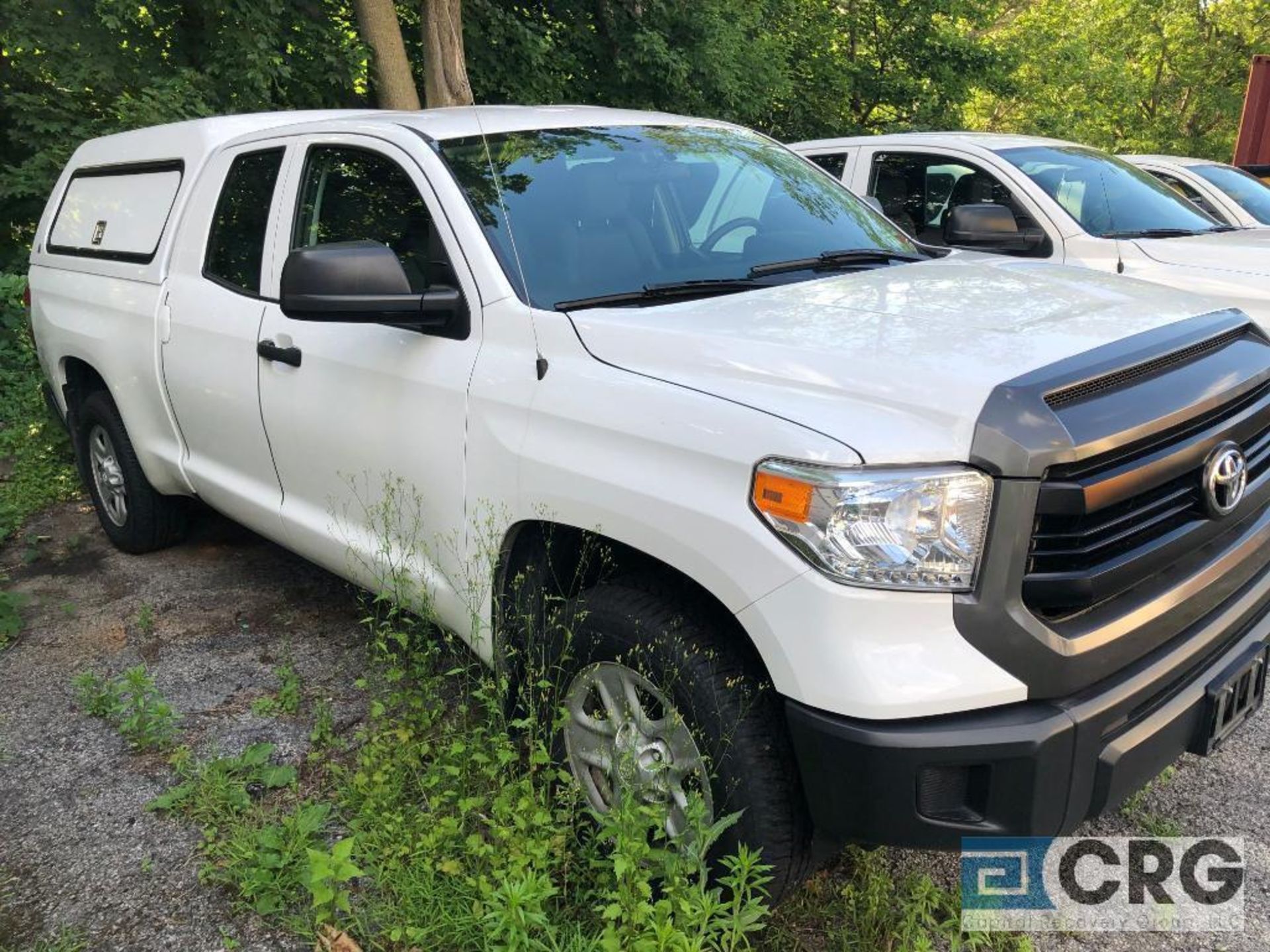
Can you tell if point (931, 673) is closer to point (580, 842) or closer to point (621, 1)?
point (580, 842)

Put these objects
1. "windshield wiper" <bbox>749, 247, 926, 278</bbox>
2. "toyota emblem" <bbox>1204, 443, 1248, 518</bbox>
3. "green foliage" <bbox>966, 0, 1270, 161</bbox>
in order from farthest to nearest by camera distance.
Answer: "green foliage" <bbox>966, 0, 1270, 161</bbox>, "windshield wiper" <bbox>749, 247, 926, 278</bbox>, "toyota emblem" <bbox>1204, 443, 1248, 518</bbox>

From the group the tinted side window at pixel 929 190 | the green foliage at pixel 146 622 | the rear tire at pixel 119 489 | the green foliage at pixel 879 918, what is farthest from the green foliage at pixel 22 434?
the tinted side window at pixel 929 190

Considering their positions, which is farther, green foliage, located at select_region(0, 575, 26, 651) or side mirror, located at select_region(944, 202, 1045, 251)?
side mirror, located at select_region(944, 202, 1045, 251)

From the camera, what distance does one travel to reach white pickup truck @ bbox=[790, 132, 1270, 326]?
532cm

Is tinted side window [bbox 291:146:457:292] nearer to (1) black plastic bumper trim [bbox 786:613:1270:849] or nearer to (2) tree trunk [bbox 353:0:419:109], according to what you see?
(1) black plastic bumper trim [bbox 786:613:1270:849]

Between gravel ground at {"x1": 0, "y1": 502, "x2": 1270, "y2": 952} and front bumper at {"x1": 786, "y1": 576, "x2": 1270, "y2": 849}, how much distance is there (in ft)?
2.22

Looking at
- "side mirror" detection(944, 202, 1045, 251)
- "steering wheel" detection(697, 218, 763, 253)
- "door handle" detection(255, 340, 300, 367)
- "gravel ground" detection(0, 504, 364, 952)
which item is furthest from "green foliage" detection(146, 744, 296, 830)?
"side mirror" detection(944, 202, 1045, 251)

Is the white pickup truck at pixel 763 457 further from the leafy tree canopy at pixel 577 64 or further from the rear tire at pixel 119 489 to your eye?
the leafy tree canopy at pixel 577 64

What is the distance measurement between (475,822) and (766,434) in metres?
1.37

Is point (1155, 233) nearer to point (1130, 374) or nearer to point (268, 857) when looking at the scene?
point (1130, 374)

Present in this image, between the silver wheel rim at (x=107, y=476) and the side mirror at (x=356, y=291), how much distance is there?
252 cm

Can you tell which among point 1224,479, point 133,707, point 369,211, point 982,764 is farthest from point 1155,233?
point 133,707

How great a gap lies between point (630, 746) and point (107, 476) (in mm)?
3562

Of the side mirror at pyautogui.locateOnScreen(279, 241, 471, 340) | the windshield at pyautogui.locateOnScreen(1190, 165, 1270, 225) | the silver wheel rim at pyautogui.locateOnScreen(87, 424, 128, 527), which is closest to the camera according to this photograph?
the side mirror at pyautogui.locateOnScreen(279, 241, 471, 340)
